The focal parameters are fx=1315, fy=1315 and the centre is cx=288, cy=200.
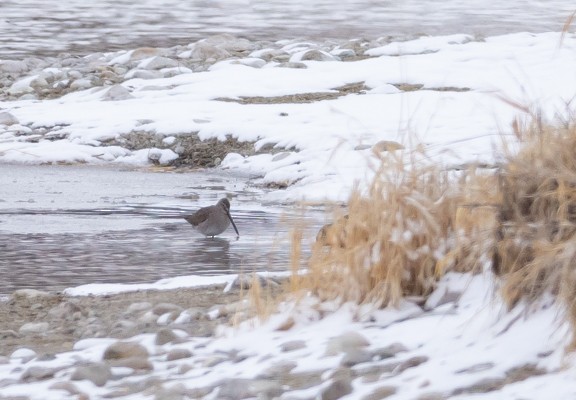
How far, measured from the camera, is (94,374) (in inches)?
189

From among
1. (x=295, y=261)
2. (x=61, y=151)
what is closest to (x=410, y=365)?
(x=295, y=261)

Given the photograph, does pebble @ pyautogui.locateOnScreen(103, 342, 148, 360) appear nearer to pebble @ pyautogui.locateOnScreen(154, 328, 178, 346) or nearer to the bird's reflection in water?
pebble @ pyautogui.locateOnScreen(154, 328, 178, 346)

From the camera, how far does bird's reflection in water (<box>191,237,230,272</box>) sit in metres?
8.69

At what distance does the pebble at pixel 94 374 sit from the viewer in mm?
4785

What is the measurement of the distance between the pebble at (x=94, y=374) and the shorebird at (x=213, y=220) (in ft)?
15.6

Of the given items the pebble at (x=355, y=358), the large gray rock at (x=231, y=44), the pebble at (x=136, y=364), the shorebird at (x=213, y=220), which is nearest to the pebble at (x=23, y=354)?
the pebble at (x=136, y=364)

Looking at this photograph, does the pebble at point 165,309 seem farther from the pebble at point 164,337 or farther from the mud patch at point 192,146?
the mud patch at point 192,146

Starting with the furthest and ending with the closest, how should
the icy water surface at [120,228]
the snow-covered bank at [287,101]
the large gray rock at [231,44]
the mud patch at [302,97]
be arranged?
the large gray rock at [231,44], the mud patch at [302,97], the snow-covered bank at [287,101], the icy water surface at [120,228]

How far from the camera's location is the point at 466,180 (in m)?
5.71

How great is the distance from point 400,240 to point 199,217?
4792 mm

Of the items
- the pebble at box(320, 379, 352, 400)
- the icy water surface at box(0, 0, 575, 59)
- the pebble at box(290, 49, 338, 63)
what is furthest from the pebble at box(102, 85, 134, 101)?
the pebble at box(320, 379, 352, 400)

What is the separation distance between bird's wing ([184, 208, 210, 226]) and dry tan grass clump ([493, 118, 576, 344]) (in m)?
5.10

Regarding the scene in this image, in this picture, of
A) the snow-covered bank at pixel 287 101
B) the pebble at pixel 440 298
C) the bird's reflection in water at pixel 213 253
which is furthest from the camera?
the snow-covered bank at pixel 287 101

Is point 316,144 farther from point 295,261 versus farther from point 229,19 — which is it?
point 229,19
